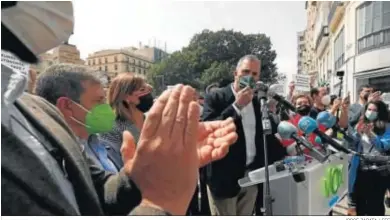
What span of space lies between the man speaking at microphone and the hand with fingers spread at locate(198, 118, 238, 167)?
5.88ft

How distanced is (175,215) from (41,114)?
0.37 metres

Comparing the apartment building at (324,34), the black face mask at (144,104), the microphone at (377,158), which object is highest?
the apartment building at (324,34)

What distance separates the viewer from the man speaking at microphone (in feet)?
10.0

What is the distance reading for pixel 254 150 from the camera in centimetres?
315

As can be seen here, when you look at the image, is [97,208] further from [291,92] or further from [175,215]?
[291,92]

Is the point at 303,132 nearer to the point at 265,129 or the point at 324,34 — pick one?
the point at 265,129

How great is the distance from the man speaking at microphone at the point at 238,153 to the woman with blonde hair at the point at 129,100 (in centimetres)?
48

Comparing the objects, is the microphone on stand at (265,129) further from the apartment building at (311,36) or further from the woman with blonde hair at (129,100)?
the apartment building at (311,36)

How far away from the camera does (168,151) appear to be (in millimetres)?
775

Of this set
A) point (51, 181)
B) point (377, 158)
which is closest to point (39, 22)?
point (51, 181)

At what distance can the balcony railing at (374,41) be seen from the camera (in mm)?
14508

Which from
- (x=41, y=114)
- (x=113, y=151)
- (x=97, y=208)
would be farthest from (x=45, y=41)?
(x=113, y=151)

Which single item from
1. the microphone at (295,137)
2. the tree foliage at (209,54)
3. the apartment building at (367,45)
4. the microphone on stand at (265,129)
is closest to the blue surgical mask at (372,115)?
the microphone at (295,137)

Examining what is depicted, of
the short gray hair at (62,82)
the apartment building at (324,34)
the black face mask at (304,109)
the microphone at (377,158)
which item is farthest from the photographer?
the apartment building at (324,34)
